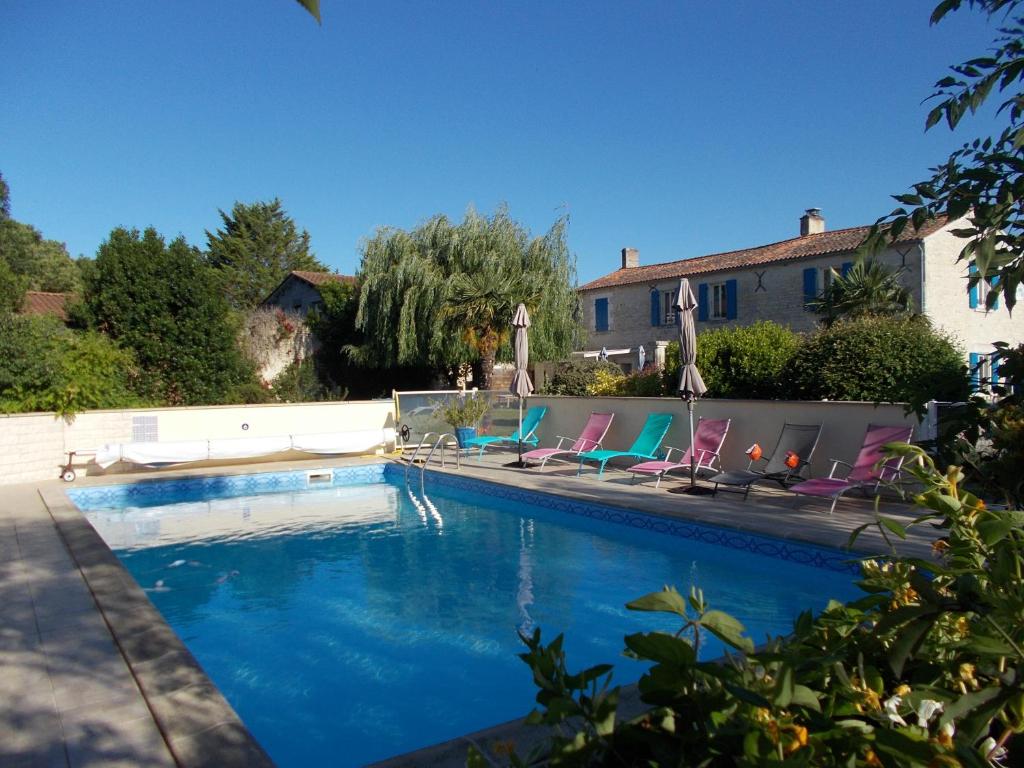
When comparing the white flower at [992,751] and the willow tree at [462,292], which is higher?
the willow tree at [462,292]

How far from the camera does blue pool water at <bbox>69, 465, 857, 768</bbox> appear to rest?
15.6ft

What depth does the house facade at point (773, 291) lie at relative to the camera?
776 inches

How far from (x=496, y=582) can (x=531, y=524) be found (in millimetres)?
2547

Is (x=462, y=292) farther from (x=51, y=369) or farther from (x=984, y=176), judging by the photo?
(x=984, y=176)

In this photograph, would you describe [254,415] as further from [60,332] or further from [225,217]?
[225,217]

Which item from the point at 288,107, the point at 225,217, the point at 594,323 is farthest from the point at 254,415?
the point at 225,217

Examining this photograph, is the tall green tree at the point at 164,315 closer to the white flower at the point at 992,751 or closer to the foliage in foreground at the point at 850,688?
the foliage in foreground at the point at 850,688

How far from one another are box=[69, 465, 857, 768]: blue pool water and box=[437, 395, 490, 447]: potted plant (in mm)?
3662

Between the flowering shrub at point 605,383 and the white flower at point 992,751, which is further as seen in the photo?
the flowering shrub at point 605,383

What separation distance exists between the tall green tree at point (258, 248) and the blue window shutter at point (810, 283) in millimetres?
36350

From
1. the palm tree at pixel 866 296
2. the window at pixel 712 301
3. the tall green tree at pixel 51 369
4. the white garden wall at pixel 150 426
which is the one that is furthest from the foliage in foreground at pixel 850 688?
the window at pixel 712 301

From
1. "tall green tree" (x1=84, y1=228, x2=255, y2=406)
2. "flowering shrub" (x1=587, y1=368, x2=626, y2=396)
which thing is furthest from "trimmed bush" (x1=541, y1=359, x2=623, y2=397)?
"tall green tree" (x1=84, y1=228, x2=255, y2=406)

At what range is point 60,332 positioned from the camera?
44.3ft

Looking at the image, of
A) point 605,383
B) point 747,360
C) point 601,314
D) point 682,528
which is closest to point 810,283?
point 601,314
